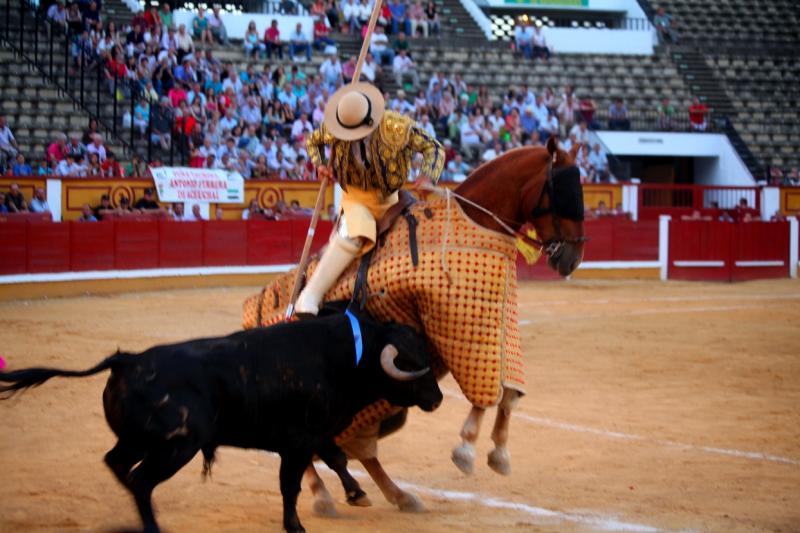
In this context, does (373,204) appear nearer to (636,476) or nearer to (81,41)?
(636,476)

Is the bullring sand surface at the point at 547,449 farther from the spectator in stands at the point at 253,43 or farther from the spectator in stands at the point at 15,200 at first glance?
the spectator in stands at the point at 253,43

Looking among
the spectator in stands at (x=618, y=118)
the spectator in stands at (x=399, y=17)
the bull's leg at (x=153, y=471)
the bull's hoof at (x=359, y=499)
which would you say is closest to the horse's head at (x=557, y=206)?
the bull's hoof at (x=359, y=499)

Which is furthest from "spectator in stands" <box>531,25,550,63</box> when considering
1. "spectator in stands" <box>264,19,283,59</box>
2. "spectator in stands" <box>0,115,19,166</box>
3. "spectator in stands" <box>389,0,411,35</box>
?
"spectator in stands" <box>0,115,19,166</box>

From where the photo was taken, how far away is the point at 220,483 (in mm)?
5336

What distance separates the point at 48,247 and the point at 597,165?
34.5 feet

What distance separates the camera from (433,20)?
22781 mm

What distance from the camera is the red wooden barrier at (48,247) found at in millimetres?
14008

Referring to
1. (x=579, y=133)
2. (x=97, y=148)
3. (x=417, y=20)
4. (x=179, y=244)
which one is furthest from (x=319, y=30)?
(x=179, y=244)

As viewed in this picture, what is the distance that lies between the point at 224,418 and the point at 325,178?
1.42 m

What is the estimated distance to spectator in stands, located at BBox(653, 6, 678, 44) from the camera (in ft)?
83.7

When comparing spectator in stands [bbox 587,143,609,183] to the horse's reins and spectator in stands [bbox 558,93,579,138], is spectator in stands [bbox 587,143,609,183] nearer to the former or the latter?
spectator in stands [bbox 558,93,579,138]

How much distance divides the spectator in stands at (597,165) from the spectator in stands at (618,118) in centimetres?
156

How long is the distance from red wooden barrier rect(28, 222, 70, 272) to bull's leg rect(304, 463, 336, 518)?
9818mm

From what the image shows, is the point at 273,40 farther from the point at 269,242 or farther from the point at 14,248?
the point at 14,248
